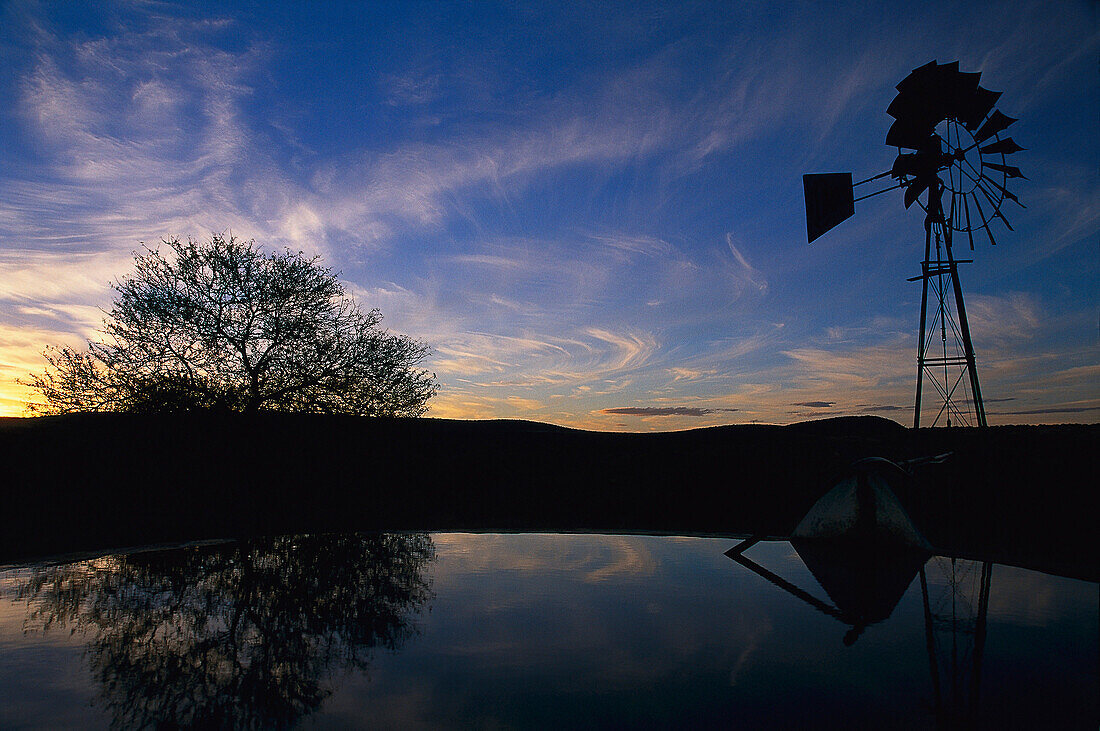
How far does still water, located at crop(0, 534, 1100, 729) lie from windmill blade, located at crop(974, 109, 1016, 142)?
17.8m

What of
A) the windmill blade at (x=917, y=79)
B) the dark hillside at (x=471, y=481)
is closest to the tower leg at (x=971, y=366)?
the dark hillside at (x=471, y=481)

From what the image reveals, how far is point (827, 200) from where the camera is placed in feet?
79.9

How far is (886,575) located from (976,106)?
19778 millimetres

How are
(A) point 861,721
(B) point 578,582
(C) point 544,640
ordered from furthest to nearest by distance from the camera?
(B) point 578,582, (C) point 544,640, (A) point 861,721

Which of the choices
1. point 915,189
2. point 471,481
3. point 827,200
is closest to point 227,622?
point 471,481

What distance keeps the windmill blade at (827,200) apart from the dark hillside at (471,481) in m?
9.98

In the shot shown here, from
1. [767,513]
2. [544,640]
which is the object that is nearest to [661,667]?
[544,640]

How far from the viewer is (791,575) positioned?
12.1 m

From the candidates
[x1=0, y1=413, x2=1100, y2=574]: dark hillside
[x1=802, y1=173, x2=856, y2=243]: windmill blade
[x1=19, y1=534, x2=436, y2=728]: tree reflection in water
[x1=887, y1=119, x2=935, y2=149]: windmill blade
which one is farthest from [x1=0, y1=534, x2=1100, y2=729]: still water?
[x1=887, y1=119, x2=935, y2=149]: windmill blade

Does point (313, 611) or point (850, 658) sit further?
point (313, 611)

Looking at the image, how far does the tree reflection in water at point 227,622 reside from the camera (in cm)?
600

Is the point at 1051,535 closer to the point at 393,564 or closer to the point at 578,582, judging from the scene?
the point at 578,582

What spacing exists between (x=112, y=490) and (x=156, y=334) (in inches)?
250

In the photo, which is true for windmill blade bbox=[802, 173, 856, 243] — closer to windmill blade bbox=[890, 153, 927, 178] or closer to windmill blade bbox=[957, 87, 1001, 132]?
windmill blade bbox=[890, 153, 927, 178]
